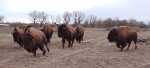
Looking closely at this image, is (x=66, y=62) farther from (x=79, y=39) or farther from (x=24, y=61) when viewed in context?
(x=79, y=39)

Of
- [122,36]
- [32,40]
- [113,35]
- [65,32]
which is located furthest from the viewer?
[65,32]

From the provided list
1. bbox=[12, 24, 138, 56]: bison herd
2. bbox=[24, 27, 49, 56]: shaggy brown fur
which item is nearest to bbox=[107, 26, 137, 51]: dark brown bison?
bbox=[12, 24, 138, 56]: bison herd

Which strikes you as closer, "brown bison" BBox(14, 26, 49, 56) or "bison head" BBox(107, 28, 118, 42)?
"brown bison" BBox(14, 26, 49, 56)

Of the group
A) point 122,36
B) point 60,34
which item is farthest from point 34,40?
point 60,34

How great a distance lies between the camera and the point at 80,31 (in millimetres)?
33906

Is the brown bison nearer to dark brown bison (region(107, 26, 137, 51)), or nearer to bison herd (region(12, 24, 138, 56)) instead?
bison herd (region(12, 24, 138, 56))

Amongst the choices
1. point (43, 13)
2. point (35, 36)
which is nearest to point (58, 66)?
point (35, 36)

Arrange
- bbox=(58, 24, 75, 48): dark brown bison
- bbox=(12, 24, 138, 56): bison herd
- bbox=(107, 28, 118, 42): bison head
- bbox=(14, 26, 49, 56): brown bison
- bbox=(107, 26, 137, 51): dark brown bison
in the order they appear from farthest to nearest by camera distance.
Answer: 1. bbox=(58, 24, 75, 48): dark brown bison
2. bbox=(107, 28, 118, 42): bison head
3. bbox=(107, 26, 137, 51): dark brown bison
4. bbox=(12, 24, 138, 56): bison herd
5. bbox=(14, 26, 49, 56): brown bison

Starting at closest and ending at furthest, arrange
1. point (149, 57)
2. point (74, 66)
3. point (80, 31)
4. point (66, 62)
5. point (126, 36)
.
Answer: point (74, 66) → point (66, 62) → point (149, 57) → point (126, 36) → point (80, 31)

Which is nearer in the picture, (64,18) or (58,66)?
(58,66)

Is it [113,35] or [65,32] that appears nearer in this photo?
[113,35]

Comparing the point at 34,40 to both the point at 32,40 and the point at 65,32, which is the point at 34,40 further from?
the point at 65,32

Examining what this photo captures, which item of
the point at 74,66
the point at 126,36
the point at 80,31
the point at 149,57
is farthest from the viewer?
the point at 80,31

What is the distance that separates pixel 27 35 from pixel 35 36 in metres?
0.47
